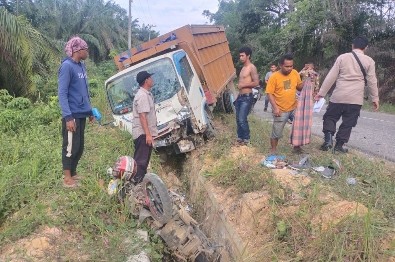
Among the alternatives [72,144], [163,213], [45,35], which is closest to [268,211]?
[163,213]

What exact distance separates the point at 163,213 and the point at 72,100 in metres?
1.62

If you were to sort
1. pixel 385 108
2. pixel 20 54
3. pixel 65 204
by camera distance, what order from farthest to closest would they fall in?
pixel 385 108, pixel 20 54, pixel 65 204

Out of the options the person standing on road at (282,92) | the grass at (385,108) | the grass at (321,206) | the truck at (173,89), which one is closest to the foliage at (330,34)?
the grass at (385,108)

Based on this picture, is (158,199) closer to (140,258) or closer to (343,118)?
(140,258)

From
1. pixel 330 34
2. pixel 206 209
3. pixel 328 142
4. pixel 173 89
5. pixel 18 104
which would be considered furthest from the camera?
pixel 330 34

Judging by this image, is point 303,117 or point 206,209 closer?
point 206,209

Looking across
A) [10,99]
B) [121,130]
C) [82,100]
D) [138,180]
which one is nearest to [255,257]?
[138,180]

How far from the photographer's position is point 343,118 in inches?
211

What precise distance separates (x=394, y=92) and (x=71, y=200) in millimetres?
13775

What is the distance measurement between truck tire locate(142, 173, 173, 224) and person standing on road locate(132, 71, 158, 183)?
1.84 ft

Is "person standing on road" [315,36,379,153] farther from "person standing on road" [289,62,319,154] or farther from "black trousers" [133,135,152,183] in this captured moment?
"black trousers" [133,135,152,183]

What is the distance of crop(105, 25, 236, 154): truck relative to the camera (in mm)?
6121

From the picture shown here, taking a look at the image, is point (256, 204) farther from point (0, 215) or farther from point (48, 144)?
point (48, 144)

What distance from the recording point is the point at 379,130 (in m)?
8.73
